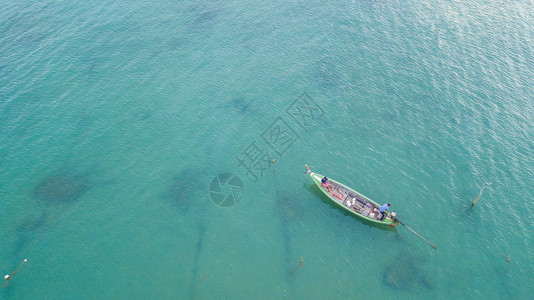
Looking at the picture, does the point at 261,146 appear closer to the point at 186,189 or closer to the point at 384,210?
the point at 186,189

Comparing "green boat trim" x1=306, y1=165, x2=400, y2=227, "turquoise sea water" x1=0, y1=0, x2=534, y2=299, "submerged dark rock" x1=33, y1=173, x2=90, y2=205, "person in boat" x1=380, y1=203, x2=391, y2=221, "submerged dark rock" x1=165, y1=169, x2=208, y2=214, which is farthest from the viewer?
"submerged dark rock" x1=165, y1=169, x2=208, y2=214

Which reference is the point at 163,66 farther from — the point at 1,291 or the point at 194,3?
the point at 1,291

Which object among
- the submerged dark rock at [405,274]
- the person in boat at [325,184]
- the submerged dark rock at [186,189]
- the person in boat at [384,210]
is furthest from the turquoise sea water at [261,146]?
the person in boat at [325,184]

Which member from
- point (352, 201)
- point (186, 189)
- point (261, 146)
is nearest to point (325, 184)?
point (352, 201)

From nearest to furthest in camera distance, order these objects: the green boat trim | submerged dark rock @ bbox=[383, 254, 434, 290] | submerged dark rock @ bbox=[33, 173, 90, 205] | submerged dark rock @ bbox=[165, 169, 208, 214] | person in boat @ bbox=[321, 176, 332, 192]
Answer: submerged dark rock @ bbox=[383, 254, 434, 290] < the green boat trim < submerged dark rock @ bbox=[33, 173, 90, 205] < submerged dark rock @ bbox=[165, 169, 208, 214] < person in boat @ bbox=[321, 176, 332, 192]

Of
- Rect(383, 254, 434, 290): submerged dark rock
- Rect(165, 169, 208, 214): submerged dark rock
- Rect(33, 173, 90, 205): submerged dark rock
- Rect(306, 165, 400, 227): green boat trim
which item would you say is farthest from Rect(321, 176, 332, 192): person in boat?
Rect(33, 173, 90, 205): submerged dark rock

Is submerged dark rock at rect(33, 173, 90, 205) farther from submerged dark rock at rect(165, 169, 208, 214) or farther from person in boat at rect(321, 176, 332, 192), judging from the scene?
person in boat at rect(321, 176, 332, 192)
